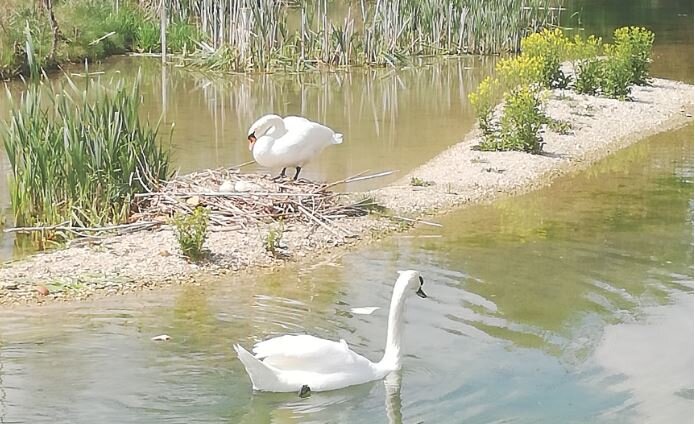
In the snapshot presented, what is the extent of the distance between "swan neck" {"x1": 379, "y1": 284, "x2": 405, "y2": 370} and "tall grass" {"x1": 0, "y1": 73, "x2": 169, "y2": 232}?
376cm

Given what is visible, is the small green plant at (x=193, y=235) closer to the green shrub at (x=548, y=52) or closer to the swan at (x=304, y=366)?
the swan at (x=304, y=366)

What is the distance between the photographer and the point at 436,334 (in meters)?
7.46

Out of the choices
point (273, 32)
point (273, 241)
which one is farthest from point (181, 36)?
point (273, 241)

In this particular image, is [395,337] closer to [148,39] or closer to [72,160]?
[72,160]

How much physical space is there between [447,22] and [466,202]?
12296mm

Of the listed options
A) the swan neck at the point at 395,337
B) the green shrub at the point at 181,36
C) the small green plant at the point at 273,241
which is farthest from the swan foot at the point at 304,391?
the green shrub at the point at 181,36

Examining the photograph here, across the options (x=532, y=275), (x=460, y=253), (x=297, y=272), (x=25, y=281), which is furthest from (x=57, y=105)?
(x=532, y=275)

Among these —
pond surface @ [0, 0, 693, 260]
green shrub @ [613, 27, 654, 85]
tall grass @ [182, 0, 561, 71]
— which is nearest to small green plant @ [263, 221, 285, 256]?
pond surface @ [0, 0, 693, 260]

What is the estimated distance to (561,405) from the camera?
6.37m

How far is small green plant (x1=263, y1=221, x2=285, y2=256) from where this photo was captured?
923cm

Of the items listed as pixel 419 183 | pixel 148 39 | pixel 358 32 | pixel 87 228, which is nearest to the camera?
pixel 87 228

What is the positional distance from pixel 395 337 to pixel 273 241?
8.98 ft

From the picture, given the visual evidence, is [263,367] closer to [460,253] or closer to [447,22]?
[460,253]

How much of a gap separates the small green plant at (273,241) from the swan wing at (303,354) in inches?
115
